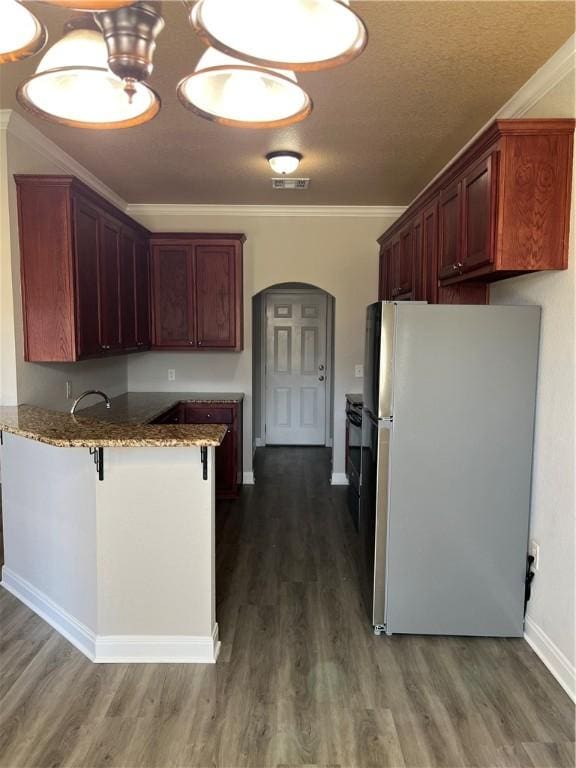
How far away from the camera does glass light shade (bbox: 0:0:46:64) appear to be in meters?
1.15

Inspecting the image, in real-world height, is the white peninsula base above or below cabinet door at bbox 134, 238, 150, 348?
below

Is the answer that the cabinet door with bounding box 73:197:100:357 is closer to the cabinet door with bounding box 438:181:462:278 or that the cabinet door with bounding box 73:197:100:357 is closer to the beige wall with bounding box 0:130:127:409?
the beige wall with bounding box 0:130:127:409

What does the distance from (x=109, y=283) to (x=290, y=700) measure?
9.31 ft

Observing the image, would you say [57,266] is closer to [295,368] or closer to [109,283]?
[109,283]

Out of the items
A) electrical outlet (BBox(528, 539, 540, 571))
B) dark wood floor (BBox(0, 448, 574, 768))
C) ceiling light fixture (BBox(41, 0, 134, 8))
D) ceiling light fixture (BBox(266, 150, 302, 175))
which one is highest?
ceiling light fixture (BBox(266, 150, 302, 175))

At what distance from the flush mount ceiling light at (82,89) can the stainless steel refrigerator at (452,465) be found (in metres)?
1.42

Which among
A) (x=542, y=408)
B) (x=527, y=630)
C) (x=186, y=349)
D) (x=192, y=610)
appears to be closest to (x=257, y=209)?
(x=186, y=349)

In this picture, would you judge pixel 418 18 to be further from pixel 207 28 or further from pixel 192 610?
pixel 192 610

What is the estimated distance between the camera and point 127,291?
4020 mm

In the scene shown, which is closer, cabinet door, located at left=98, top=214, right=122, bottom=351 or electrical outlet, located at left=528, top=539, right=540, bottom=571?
electrical outlet, located at left=528, top=539, right=540, bottom=571

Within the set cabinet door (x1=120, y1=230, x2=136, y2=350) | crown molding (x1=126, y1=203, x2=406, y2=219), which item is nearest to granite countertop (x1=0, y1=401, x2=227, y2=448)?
cabinet door (x1=120, y1=230, x2=136, y2=350)

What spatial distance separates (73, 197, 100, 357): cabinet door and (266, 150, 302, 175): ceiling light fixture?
3.97ft

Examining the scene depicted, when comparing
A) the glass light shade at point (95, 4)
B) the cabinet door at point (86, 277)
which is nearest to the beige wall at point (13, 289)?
the cabinet door at point (86, 277)

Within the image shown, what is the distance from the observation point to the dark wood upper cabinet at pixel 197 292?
4.54 m
